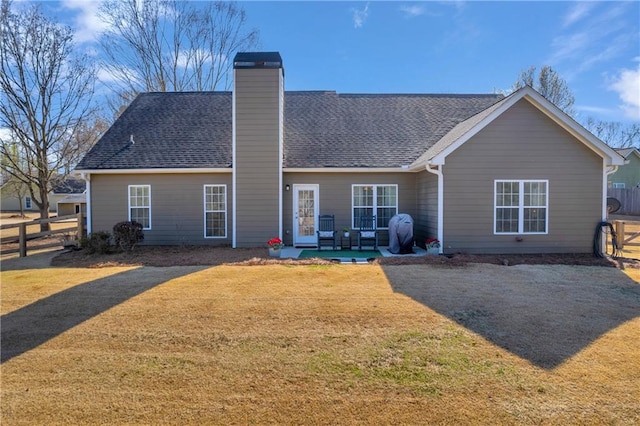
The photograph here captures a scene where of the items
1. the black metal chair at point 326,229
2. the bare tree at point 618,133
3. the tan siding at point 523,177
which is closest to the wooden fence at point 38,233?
the black metal chair at point 326,229

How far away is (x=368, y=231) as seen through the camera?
34.6 feet

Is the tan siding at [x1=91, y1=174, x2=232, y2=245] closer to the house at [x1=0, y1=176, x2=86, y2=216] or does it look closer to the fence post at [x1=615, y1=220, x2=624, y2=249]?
the fence post at [x1=615, y1=220, x2=624, y2=249]

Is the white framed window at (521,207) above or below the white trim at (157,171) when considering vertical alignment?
below

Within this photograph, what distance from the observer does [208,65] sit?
23766mm

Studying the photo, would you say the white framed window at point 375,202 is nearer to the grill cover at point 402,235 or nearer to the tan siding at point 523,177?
the grill cover at point 402,235

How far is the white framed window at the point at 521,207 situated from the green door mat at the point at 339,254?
348 centimetres

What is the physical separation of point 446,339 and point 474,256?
5.76 m


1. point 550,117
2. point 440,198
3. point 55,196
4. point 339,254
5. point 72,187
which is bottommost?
point 339,254

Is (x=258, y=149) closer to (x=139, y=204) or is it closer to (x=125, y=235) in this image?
(x=139, y=204)

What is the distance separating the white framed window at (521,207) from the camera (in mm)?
9648

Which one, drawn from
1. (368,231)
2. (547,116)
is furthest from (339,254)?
(547,116)

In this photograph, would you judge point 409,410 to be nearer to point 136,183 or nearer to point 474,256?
point 474,256

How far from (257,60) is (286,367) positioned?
9.76 meters

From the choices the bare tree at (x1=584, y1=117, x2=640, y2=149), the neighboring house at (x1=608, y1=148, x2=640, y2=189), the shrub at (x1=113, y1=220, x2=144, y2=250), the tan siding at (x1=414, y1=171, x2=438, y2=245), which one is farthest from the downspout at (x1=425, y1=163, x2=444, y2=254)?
the bare tree at (x1=584, y1=117, x2=640, y2=149)
